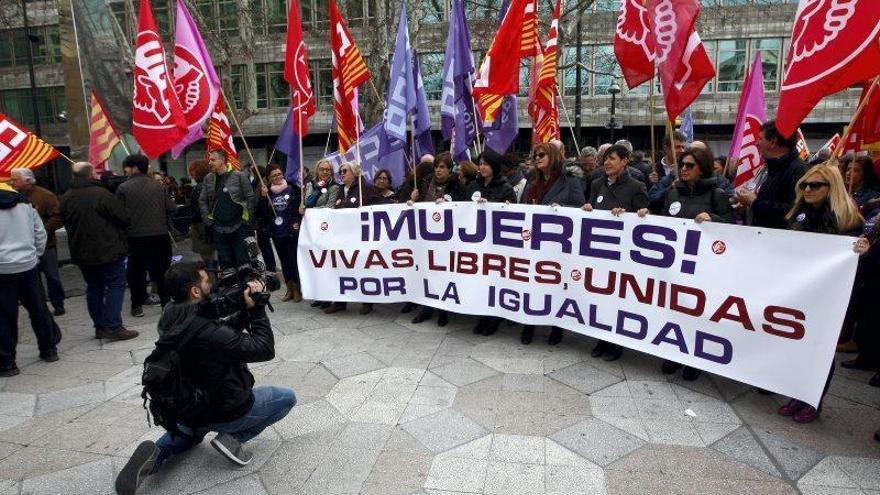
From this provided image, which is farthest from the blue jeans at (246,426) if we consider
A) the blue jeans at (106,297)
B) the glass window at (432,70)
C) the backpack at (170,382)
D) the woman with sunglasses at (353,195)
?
the glass window at (432,70)

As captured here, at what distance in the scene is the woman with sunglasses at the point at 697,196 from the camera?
419 centimetres

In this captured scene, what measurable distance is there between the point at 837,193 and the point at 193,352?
3957 mm

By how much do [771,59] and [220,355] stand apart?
2968 centimetres

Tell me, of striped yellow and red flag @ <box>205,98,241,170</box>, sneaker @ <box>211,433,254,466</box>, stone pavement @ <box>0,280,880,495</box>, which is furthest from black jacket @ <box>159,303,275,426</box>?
striped yellow and red flag @ <box>205,98,241,170</box>

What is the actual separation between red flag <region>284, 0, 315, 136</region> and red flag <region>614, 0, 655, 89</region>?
3.53 metres

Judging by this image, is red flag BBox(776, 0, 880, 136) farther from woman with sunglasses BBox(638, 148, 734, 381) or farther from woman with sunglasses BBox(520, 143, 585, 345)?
woman with sunglasses BBox(520, 143, 585, 345)

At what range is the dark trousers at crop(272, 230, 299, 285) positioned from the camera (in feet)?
23.0

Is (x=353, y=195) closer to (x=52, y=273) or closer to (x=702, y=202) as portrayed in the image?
(x=702, y=202)

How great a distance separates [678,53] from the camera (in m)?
4.70

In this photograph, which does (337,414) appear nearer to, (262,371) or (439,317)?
(262,371)

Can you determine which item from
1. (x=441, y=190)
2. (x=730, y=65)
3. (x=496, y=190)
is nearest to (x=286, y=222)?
(x=441, y=190)

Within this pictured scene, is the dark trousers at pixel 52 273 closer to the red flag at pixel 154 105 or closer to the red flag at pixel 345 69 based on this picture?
the red flag at pixel 154 105

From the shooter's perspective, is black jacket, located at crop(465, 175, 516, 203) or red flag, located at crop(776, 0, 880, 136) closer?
red flag, located at crop(776, 0, 880, 136)

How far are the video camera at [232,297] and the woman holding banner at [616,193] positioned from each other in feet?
9.01
